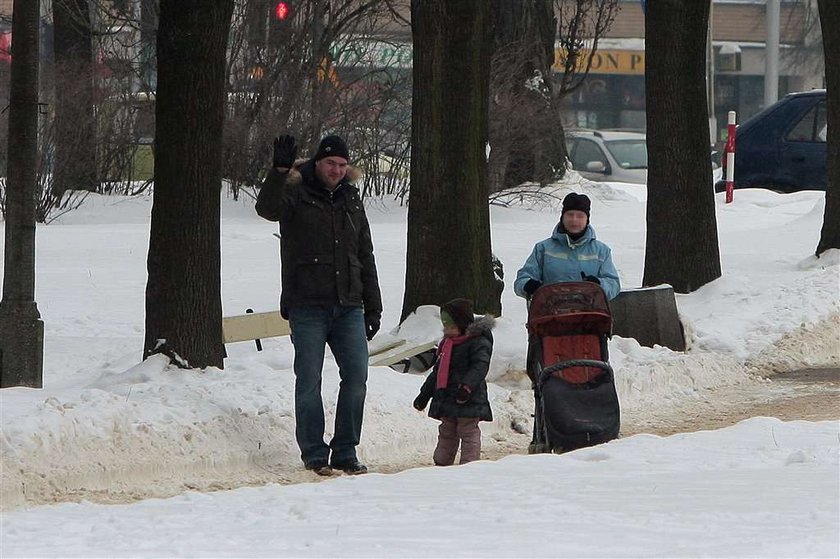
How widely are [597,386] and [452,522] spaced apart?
287cm

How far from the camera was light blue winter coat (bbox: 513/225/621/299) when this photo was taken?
9547 millimetres

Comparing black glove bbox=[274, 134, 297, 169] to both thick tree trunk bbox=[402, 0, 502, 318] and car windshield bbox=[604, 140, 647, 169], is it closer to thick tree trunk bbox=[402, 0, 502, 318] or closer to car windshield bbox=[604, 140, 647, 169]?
thick tree trunk bbox=[402, 0, 502, 318]

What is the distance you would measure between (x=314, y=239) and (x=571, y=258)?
157cm

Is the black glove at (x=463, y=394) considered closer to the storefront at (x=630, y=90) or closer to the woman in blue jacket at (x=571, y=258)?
the woman in blue jacket at (x=571, y=258)

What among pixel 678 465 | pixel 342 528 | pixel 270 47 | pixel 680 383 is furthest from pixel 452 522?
pixel 270 47

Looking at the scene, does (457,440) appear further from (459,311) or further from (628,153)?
(628,153)

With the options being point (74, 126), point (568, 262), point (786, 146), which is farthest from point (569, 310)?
point (786, 146)

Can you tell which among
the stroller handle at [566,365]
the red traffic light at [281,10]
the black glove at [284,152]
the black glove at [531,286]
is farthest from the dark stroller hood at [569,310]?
the red traffic light at [281,10]

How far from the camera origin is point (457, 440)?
920cm

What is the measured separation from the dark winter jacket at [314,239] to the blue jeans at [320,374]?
97 mm

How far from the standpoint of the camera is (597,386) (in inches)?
358

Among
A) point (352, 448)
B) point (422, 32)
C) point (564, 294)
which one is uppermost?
point (422, 32)

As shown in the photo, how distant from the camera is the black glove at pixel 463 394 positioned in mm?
9047

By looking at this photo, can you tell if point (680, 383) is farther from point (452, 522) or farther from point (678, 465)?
point (452, 522)
